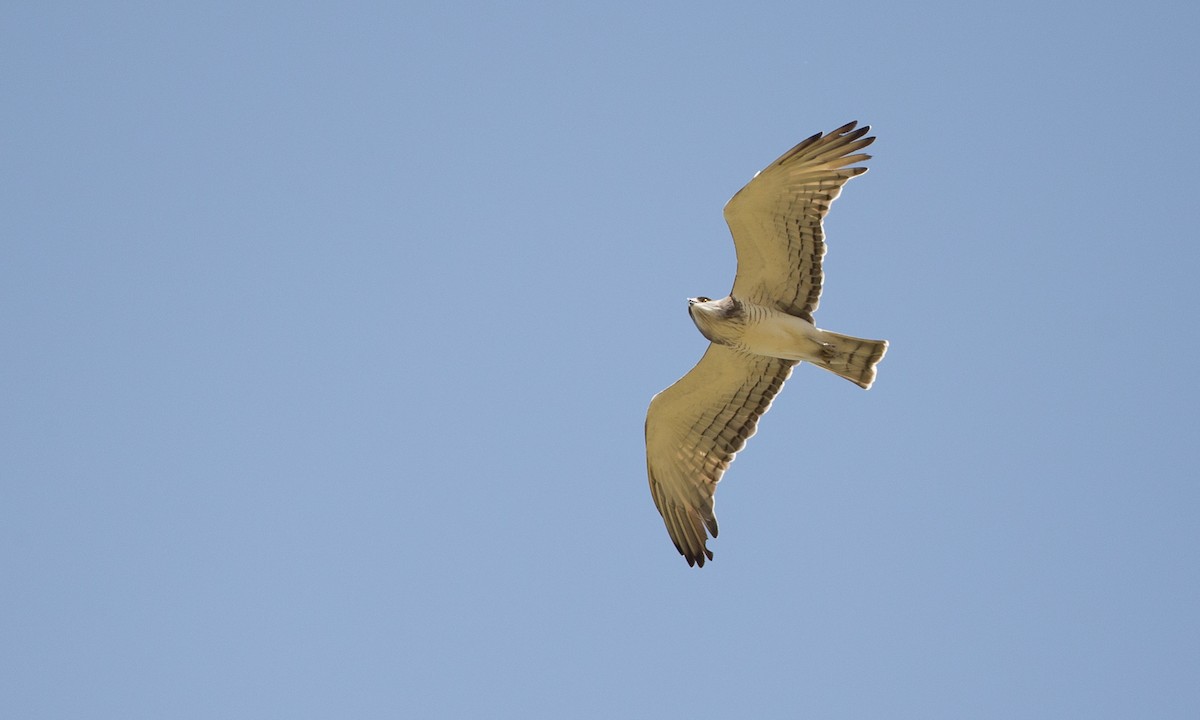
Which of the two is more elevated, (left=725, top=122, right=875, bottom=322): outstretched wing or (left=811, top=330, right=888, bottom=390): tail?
(left=725, top=122, right=875, bottom=322): outstretched wing

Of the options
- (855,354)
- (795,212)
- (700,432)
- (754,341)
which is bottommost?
(700,432)

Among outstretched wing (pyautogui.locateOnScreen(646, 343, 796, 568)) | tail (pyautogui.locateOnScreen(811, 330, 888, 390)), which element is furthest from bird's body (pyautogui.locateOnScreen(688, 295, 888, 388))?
outstretched wing (pyautogui.locateOnScreen(646, 343, 796, 568))

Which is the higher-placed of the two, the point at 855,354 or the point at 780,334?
the point at 855,354

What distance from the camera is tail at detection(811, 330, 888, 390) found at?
12.5 meters

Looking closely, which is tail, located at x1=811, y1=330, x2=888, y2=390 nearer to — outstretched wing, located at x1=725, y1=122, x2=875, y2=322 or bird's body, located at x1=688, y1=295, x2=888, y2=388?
bird's body, located at x1=688, y1=295, x2=888, y2=388

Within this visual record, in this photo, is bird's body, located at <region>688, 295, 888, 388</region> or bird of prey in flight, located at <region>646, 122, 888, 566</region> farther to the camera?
bird's body, located at <region>688, 295, 888, 388</region>

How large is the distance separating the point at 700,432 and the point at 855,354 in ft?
6.10

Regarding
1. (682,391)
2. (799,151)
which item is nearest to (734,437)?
Answer: (682,391)

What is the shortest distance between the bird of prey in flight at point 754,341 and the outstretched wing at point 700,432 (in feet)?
0.03

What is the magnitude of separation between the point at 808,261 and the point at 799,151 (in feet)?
3.58

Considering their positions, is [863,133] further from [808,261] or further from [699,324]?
[699,324]

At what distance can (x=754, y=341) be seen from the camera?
41.3ft

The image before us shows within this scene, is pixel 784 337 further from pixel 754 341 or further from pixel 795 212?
pixel 795 212

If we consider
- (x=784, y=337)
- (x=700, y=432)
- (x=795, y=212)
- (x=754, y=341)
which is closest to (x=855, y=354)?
(x=784, y=337)
